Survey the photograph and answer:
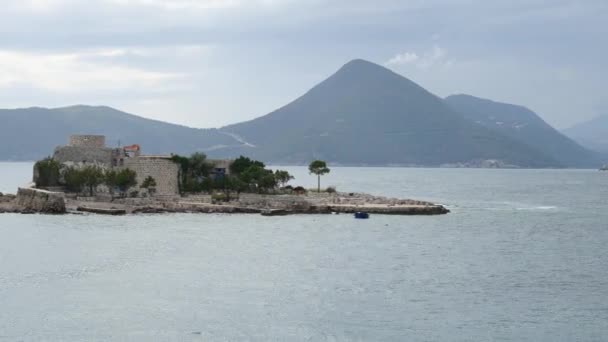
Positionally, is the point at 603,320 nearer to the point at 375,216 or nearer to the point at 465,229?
the point at 465,229

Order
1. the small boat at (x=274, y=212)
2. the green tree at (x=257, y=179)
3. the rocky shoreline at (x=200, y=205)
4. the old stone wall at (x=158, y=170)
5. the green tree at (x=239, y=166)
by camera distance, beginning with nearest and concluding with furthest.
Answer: the rocky shoreline at (x=200, y=205)
the small boat at (x=274, y=212)
the old stone wall at (x=158, y=170)
the green tree at (x=257, y=179)
the green tree at (x=239, y=166)

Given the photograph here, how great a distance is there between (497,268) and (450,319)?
11.7 metres

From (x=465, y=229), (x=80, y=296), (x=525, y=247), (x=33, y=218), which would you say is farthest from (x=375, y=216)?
(x=80, y=296)

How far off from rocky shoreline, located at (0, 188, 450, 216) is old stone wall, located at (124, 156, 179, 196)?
175 cm

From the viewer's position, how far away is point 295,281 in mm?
33031

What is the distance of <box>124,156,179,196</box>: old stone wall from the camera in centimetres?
6844

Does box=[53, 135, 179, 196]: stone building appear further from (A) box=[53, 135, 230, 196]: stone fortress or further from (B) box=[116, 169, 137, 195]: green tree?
(B) box=[116, 169, 137, 195]: green tree

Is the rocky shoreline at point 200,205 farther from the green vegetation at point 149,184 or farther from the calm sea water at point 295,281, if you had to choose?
the calm sea water at point 295,281

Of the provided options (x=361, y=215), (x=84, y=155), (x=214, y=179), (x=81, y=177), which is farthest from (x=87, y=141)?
(x=361, y=215)

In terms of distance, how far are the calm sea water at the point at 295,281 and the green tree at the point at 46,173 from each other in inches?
497

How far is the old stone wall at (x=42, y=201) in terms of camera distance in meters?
59.1

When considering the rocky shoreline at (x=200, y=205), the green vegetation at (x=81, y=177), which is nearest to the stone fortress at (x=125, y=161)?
the green vegetation at (x=81, y=177)

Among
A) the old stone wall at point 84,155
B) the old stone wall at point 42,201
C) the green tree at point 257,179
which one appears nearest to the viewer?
the old stone wall at point 42,201

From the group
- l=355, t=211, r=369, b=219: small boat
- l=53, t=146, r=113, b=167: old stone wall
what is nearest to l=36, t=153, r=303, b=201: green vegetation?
l=53, t=146, r=113, b=167: old stone wall
